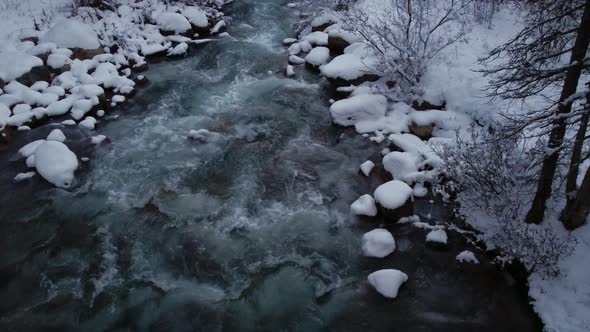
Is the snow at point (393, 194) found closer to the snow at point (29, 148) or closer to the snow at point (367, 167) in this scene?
the snow at point (367, 167)

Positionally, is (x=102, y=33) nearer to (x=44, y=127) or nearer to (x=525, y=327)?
(x=44, y=127)

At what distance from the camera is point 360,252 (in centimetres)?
697

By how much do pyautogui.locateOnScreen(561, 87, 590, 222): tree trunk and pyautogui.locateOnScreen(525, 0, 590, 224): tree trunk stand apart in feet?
0.60

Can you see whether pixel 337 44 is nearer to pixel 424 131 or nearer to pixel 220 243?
pixel 424 131

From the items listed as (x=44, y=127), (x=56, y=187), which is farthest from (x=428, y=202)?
(x=44, y=127)

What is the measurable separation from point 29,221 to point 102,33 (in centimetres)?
718

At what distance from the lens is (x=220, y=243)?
7.05 meters

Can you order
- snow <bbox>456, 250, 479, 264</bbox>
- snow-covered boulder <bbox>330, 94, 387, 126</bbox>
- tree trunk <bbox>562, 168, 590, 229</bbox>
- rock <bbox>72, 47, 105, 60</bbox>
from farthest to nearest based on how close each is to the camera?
rock <bbox>72, 47, 105, 60</bbox>
snow-covered boulder <bbox>330, 94, 387, 126</bbox>
snow <bbox>456, 250, 479, 264</bbox>
tree trunk <bbox>562, 168, 590, 229</bbox>

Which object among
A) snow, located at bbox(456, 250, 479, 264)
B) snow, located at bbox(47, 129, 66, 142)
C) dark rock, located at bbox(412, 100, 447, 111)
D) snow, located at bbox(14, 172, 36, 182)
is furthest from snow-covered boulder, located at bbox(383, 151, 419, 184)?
snow, located at bbox(14, 172, 36, 182)

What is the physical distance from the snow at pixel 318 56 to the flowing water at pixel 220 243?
2307 mm

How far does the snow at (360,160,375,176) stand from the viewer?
857 centimetres

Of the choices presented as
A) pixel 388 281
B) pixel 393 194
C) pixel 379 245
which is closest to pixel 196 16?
pixel 393 194

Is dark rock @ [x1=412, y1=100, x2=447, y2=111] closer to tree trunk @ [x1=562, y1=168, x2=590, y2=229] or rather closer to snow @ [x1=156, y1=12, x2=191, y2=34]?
tree trunk @ [x1=562, y1=168, x2=590, y2=229]

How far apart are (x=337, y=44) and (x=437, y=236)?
7.46m
